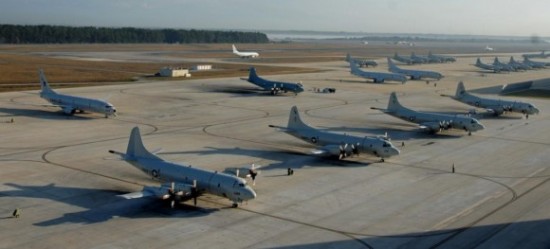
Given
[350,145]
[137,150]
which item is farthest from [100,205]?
[350,145]

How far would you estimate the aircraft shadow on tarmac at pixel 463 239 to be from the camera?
37531mm

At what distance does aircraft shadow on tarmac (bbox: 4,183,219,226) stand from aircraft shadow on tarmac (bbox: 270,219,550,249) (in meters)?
10.6

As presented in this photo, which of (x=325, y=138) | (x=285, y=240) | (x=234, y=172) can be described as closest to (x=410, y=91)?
(x=325, y=138)

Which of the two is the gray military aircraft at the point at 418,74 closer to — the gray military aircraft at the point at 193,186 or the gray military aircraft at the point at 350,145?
the gray military aircraft at the point at 350,145

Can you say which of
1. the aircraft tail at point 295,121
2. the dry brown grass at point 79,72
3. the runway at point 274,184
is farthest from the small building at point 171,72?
the aircraft tail at point 295,121

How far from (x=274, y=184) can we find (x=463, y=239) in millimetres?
18570

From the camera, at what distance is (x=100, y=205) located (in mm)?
44156

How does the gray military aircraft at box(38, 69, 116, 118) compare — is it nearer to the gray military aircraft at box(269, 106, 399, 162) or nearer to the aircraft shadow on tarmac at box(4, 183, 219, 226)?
the gray military aircraft at box(269, 106, 399, 162)

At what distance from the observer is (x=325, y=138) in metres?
63.7

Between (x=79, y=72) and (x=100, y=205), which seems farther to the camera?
(x=79, y=72)

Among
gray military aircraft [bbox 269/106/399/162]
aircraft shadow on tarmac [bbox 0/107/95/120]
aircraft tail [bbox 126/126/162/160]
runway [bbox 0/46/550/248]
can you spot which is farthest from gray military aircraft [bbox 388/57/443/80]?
aircraft tail [bbox 126/126/162/160]

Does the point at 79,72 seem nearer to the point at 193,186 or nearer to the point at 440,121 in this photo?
the point at 440,121

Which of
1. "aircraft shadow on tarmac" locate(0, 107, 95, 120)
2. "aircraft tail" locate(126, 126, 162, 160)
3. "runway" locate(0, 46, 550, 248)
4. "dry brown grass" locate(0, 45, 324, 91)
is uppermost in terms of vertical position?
"aircraft tail" locate(126, 126, 162, 160)

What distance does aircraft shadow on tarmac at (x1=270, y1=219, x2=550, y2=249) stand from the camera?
1478 inches
